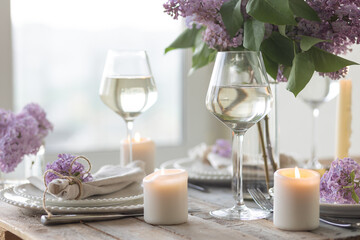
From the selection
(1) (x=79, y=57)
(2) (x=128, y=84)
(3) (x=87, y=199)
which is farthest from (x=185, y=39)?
(1) (x=79, y=57)

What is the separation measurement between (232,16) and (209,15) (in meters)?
0.05

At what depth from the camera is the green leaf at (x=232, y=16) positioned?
121 cm

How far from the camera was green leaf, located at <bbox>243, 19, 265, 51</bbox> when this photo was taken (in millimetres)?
1205

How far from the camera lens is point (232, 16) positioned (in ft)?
3.98

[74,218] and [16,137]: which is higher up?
[16,137]

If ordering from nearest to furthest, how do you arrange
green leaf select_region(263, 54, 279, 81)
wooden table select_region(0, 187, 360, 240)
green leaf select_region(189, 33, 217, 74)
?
wooden table select_region(0, 187, 360, 240)
green leaf select_region(263, 54, 279, 81)
green leaf select_region(189, 33, 217, 74)

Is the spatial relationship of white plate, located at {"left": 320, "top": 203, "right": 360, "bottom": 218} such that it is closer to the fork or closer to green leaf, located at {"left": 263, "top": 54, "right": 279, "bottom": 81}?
the fork

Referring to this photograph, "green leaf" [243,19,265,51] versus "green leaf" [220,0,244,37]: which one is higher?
"green leaf" [220,0,244,37]

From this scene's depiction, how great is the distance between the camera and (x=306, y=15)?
1.18 meters

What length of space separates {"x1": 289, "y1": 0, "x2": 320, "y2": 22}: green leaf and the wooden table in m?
0.39

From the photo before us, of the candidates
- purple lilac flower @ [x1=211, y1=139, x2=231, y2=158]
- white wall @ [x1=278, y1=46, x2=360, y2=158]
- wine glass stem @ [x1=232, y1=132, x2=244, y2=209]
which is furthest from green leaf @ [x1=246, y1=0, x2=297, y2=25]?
white wall @ [x1=278, y1=46, x2=360, y2=158]

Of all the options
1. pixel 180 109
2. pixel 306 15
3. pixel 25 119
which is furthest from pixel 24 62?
pixel 306 15

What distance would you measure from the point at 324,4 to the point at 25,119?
0.77 meters

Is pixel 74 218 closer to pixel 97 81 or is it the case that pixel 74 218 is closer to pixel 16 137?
pixel 16 137
